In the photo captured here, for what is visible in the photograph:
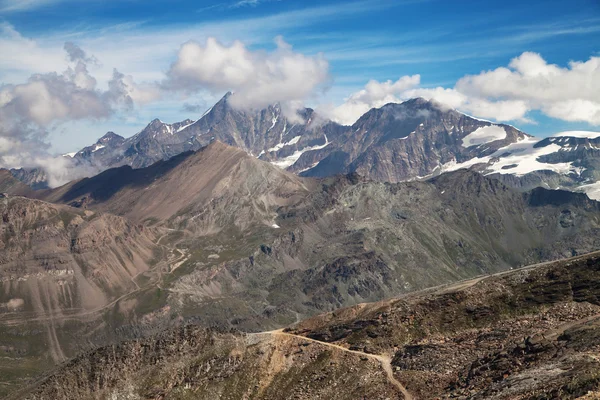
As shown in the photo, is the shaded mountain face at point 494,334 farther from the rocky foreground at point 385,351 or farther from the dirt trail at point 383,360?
the dirt trail at point 383,360

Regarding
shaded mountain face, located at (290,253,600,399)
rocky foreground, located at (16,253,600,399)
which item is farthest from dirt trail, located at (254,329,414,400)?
shaded mountain face, located at (290,253,600,399)

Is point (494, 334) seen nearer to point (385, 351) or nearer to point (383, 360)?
point (383, 360)

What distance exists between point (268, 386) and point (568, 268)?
85.8 metres

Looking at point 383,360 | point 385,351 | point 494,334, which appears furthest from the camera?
point 385,351

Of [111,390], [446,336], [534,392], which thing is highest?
[534,392]

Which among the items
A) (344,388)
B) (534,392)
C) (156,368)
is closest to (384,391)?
(344,388)

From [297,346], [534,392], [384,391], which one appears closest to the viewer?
[534,392]

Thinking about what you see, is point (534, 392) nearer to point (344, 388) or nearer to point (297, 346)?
point (344, 388)

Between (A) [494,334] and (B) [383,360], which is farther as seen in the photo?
(B) [383,360]

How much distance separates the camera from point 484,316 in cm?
14662

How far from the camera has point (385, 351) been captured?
144375 millimetres

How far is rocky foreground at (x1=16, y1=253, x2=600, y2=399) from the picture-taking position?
117 m

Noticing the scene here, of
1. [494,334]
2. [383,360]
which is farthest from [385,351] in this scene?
[494,334]

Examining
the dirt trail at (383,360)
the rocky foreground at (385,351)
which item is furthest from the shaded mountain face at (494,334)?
the dirt trail at (383,360)
